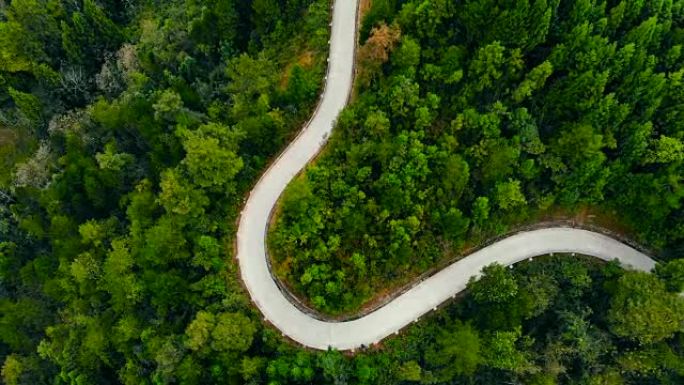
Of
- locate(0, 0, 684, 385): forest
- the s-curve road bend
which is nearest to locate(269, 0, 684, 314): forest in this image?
locate(0, 0, 684, 385): forest

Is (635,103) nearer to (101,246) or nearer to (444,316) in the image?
(444,316)

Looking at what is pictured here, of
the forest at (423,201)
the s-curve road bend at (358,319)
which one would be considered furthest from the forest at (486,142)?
the s-curve road bend at (358,319)

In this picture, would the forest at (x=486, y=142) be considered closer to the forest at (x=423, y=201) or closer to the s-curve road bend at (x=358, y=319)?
the forest at (x=423, y=201)

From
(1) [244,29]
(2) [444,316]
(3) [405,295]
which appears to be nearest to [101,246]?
(1) [244,29]

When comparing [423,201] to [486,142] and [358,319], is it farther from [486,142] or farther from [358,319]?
[358,319]

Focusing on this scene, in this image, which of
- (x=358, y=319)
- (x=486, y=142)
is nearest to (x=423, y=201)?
(x=486, y=142)

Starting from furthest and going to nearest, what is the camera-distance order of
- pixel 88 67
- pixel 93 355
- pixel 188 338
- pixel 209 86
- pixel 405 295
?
1. pixel 88 67
2. pixel 209 86
3. pixel 93 355
4. pixel 405 295
5. pixel 188 338
